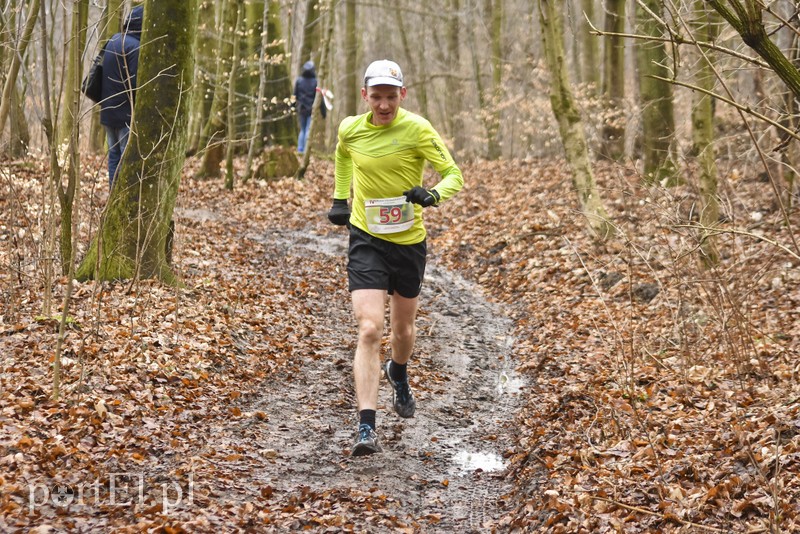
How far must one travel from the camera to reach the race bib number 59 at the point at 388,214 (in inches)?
221

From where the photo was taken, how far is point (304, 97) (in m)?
19.9

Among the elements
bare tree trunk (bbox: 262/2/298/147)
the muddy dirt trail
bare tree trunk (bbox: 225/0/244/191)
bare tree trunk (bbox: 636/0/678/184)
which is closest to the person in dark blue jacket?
bare tree trunk (bbox: 262/2/298/147)

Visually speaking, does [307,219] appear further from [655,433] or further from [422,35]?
[422,35]

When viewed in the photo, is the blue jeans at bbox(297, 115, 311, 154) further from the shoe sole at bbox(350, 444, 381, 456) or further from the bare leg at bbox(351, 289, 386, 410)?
the shoe sole at bbox(350, 444, 381, 456)

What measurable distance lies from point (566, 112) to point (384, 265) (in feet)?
21.8

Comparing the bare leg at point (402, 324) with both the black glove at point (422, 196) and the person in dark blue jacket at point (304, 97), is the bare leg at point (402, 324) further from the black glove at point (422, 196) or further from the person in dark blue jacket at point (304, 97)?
the person in dark blue jacket at point (304, 97)

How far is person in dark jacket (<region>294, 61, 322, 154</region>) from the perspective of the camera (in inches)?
781

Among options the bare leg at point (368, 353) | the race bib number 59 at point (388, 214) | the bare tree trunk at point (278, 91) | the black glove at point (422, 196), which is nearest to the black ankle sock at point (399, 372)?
the bare leg at point (368, 353)

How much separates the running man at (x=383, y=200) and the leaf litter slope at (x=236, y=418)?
74cm

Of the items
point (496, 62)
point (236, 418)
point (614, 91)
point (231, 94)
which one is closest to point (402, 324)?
point (236, 418)

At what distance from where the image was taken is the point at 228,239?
39.6 feet

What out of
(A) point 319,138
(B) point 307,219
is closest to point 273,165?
(B) point 307,219

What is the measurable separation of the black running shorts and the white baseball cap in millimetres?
1105

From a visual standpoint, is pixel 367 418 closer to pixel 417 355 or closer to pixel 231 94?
pixel 417 355
